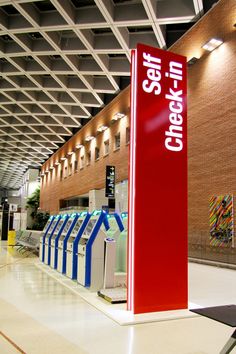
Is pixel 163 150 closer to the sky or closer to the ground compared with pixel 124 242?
closer to the sky

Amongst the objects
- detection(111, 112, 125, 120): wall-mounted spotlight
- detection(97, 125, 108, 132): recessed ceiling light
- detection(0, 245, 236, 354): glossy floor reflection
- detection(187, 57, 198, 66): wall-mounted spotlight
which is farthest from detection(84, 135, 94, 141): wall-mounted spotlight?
detection(0, 245, 236, 354): glossy floor reflection

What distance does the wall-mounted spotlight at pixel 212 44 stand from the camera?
1004cm

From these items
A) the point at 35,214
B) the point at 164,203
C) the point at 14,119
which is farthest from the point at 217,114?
the point at 35,214

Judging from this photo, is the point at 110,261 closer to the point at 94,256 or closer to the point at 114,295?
the point at 94,256

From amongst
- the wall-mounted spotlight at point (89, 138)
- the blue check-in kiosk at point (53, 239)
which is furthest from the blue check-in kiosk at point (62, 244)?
the wall-mounted spotlight at point (89, 138)

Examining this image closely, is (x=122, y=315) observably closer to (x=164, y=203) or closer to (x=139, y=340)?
(x=139, y=340)

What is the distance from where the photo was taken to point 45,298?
5.58 m

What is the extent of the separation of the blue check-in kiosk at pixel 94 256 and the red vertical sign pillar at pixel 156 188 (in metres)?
1.68

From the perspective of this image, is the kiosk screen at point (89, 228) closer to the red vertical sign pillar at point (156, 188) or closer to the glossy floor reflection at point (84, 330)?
the glossy floor reflection at point (84, 330)

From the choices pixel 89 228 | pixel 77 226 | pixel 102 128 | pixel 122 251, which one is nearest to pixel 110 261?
pixel 122 251

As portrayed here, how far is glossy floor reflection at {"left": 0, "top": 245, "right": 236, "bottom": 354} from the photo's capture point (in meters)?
3.37

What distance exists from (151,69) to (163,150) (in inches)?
45.5

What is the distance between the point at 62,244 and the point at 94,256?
2.01 meters

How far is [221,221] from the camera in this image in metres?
9.64
